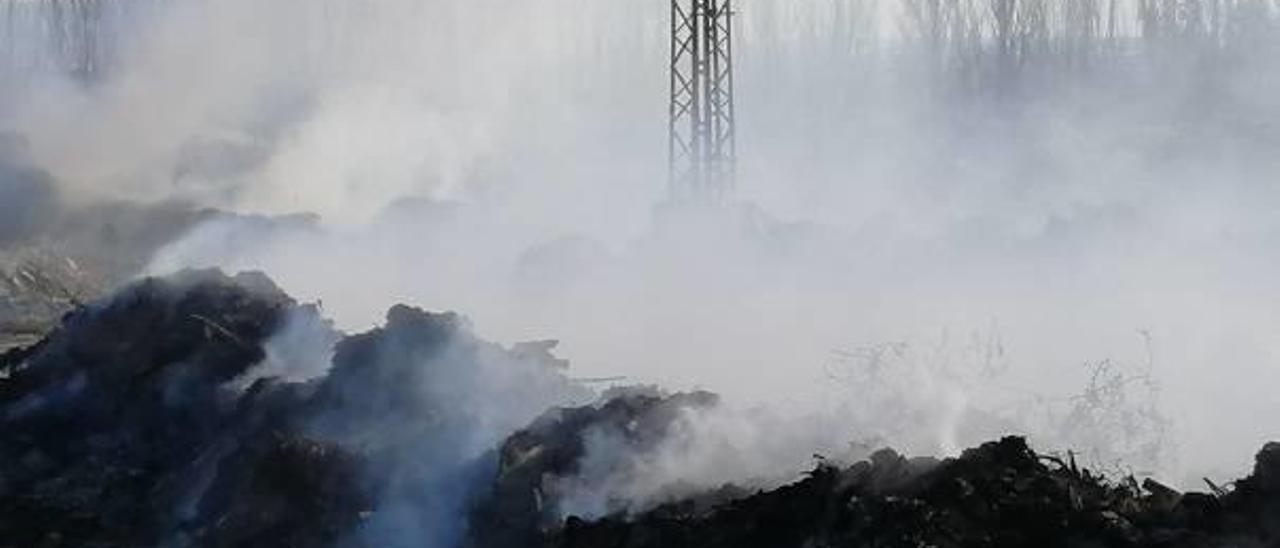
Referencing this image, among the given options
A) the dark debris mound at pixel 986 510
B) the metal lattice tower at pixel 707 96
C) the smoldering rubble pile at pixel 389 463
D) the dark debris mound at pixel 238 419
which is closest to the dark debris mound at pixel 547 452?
the smoldering rubble pile at pixel 389 463

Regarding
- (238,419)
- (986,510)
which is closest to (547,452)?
(986,510)

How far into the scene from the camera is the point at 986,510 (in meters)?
10.4

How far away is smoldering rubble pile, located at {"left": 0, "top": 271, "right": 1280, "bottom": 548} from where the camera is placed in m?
10.5

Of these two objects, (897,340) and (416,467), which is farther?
(897,340)

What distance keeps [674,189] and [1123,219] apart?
8386 mm

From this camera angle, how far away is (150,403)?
18.6 meters

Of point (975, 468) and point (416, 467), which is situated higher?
point (975, 468)

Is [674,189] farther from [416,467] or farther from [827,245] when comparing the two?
[416,467]

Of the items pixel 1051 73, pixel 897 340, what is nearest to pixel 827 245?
pixel 897 340

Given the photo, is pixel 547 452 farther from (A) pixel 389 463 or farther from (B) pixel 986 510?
(B) pixel 986 510

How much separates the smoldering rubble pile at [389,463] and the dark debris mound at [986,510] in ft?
0.05

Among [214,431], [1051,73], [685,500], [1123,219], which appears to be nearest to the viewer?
[685,500]

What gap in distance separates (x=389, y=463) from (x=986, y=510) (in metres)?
6.36

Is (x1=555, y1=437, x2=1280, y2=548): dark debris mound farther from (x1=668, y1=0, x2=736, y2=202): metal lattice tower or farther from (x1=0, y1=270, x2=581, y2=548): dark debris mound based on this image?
(x1=668, y1=0, x2=736, y2=202): metal lattice tower
